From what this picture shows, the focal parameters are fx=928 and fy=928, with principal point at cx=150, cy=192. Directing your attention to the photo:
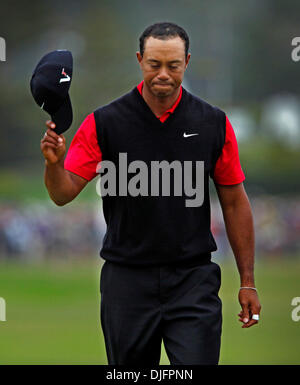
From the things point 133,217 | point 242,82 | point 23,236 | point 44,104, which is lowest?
point 23,236

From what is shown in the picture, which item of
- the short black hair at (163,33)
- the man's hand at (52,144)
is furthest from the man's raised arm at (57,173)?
the short black hair at (163,33)

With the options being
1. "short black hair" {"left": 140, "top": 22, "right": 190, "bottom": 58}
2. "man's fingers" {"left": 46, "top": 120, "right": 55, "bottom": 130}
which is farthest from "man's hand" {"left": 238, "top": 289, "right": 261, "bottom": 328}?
"man's fingers" {"left": 46, "top": 120, "right": 55, "bottom": 130}

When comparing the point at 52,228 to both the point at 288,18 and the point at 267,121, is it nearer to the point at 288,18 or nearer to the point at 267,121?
the point at 267,121

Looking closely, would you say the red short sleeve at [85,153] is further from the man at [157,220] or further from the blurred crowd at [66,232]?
the blurred crowd at [66,232]

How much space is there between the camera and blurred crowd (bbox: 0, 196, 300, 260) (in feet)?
81.2

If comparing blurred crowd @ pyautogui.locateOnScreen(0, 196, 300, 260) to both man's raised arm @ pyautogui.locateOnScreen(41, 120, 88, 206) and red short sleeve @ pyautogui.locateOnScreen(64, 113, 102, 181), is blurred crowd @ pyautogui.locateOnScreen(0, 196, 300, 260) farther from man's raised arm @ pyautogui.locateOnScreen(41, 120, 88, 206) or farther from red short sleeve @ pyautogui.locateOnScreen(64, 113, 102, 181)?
man's raised arm @ pyautogui.locateOnScreen(41, 120, 88, 206)

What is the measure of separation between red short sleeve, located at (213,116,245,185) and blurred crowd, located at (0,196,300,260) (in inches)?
768

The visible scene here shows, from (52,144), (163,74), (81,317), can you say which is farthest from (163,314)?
(81,317)

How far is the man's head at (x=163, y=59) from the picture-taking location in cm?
415

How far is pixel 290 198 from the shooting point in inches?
1108

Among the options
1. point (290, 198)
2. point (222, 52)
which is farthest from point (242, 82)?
point (290, 198)

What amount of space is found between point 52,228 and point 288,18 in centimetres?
995

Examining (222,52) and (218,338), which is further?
(222,52)

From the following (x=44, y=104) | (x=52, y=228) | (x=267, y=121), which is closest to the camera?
(x=44, y=104)
